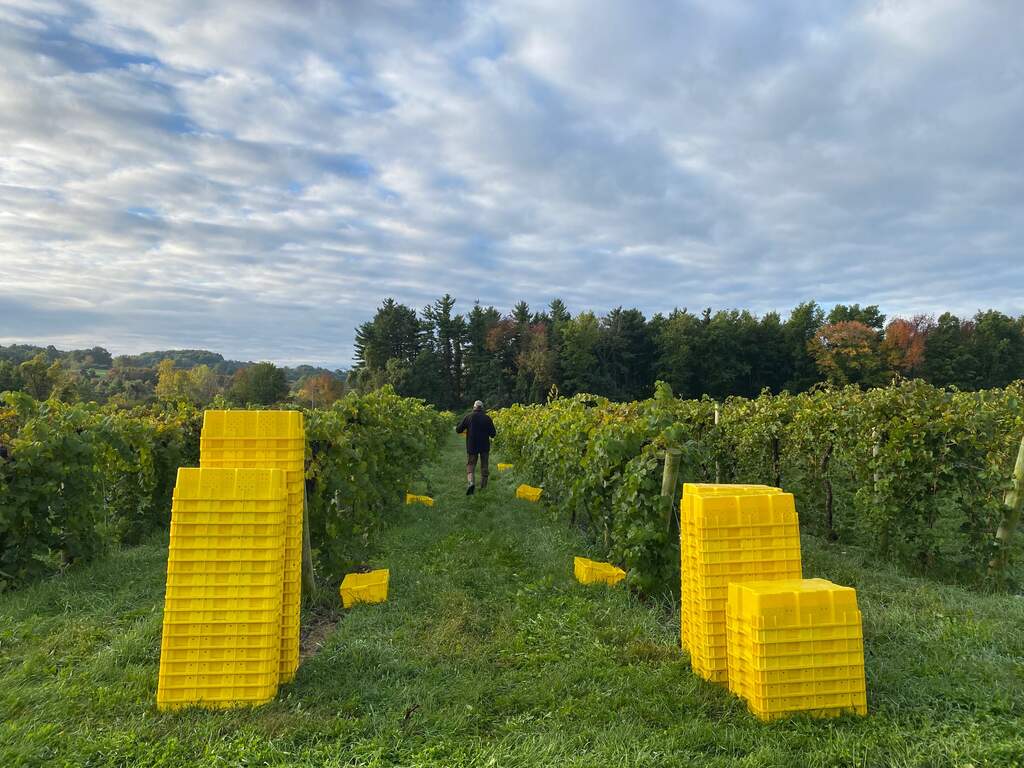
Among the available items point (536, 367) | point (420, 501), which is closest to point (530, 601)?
point (420, 501)

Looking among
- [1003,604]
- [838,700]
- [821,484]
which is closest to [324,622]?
[838,700]

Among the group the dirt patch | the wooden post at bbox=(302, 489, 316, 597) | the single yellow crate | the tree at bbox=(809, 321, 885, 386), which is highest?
the tree at bbox=(809, 321, 885, 386)

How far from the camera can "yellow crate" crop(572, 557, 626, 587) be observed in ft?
16.8

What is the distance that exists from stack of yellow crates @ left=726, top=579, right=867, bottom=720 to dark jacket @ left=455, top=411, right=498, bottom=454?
25.7ft

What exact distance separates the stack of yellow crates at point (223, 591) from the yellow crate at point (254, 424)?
567 mm

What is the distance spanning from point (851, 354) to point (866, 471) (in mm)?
55804

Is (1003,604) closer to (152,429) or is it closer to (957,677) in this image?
(957,677)

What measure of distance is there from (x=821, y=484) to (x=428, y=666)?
580cm

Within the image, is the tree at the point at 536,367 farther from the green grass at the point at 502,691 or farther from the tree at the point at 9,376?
the green grass at the point at 502,691

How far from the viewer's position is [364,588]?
4.71 metres

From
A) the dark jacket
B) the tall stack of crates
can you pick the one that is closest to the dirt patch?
the tall stack of crates

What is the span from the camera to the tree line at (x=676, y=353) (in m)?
55.0

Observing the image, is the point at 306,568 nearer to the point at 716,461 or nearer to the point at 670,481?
the point at 670,481

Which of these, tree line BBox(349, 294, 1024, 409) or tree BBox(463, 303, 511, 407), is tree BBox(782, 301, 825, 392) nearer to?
tree line BBox(349, 294, 1024, 409)
